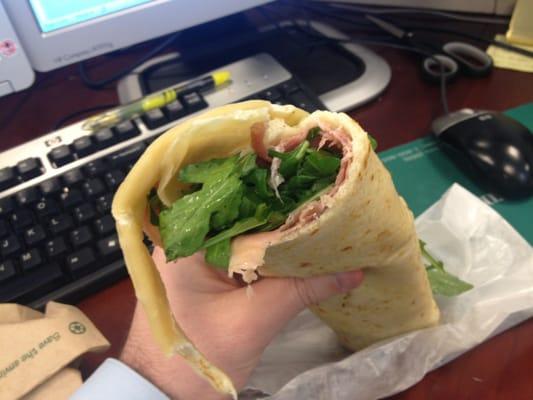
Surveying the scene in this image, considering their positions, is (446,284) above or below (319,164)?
below

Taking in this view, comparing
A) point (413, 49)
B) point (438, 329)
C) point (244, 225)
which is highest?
point (244, 225)

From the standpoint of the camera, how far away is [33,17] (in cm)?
65

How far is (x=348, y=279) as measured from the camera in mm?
469

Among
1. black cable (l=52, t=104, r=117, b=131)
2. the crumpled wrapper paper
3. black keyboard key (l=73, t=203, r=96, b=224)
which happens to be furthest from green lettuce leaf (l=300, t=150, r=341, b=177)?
black cable (l=52, t=104, r=117, b=131)

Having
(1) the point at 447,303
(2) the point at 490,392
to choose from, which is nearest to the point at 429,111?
(1) the point at 447,303

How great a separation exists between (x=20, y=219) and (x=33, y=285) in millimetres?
88

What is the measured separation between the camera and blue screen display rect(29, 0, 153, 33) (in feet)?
2.15

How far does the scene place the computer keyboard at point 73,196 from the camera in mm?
587

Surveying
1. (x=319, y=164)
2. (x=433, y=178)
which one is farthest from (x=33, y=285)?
(x=433, y=178)

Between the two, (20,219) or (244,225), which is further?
(20,219)

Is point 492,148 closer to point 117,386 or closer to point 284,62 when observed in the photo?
point 284,62

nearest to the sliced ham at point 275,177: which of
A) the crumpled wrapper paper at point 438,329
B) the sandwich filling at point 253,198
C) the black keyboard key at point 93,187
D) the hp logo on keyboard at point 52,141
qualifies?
the sandwich filling at point 253,198

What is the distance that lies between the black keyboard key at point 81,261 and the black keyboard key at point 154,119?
0.66 ft

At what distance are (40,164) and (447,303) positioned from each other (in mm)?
519
